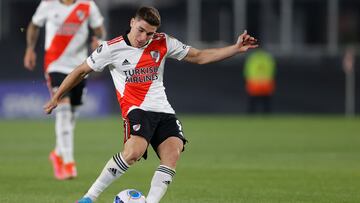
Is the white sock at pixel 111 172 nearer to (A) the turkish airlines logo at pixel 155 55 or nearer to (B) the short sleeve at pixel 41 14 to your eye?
(A) the turkish airlines logo at pixel 155 55

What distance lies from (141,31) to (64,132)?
163 inches

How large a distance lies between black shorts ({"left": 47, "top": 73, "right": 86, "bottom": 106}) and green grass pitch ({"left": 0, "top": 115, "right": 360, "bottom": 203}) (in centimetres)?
100

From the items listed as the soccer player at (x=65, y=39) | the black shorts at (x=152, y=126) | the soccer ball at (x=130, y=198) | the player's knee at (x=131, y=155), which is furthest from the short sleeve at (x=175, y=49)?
the soccer player at (x=65, y=39)

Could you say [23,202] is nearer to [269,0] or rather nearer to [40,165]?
[40,165]

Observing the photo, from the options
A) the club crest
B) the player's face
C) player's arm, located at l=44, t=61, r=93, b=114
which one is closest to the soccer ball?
player's arm, located at l=44, t=61, r=93, b=114

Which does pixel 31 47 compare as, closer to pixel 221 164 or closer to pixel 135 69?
pixel 221 164

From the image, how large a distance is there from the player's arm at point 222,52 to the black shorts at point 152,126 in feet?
2.18

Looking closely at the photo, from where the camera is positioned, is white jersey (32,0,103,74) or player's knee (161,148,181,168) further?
white jersey (32,0,103,74)

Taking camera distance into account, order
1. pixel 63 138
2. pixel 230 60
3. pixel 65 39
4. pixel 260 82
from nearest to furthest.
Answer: pixel 63 138 → pixel 65 39 → pixel 260 82 → pixel 230 60

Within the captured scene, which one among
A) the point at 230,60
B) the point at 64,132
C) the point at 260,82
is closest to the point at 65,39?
the point at 64,132

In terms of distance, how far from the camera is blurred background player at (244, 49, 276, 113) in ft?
103

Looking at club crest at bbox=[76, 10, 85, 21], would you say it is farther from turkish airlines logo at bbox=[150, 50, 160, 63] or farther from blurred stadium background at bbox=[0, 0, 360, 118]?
blurred stadium background at bbox=[0, 0, 360, 118]

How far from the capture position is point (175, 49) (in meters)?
9.70

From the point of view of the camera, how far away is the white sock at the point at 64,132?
1287cm
